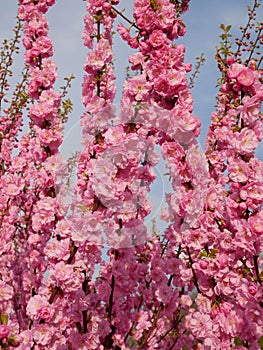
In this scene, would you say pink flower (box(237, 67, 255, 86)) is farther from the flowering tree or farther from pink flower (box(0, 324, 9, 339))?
pink flower (box(0, 324, 9, 339))

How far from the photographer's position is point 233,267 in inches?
115

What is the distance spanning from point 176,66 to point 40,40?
1.59 m

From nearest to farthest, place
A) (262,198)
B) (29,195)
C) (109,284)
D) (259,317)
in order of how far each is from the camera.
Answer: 1. (262,198)
2. (259,317)
3. (109,284)
4. (29,195)

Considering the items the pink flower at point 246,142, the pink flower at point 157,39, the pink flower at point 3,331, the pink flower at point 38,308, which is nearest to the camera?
the pink flower at point 3,331

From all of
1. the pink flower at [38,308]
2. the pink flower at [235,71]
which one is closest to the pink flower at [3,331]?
the pink flower at [38,308]

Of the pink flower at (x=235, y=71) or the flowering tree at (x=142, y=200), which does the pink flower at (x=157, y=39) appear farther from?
the pink flower at (x=235, y=71)

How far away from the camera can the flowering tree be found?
2807 millimetres

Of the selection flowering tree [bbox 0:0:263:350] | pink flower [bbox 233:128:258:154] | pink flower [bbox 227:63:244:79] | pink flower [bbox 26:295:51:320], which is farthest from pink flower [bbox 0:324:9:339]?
pink flower [bbox 227:63:244:79]

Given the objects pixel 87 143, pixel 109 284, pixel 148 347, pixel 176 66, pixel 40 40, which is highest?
pixel 40 40

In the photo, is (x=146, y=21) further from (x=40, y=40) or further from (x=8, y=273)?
(x=8, y=273)

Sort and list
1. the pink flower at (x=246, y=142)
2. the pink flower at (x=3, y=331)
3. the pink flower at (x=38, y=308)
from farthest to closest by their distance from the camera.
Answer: the pink flower at (x=38, y=308)
the pink flower at (x=246, y=142)
the pink flower at (x=3, y=331)

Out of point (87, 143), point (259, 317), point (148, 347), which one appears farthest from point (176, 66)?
point (148, 347)

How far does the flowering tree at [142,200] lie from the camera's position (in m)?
2.81

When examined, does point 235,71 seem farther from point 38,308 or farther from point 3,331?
point 38,308
